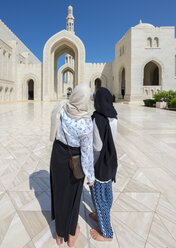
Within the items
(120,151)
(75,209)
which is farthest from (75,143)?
(120,151)

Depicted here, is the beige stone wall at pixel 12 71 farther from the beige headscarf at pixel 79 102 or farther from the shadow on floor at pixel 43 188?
the beige headscarf at pixel 79 102

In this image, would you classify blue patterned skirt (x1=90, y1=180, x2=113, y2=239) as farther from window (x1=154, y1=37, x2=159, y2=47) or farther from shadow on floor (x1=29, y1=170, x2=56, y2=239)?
window (x1=154, y1=37, x2=159, y2=47)

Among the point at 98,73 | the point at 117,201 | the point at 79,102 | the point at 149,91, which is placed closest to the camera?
the point at 79,102

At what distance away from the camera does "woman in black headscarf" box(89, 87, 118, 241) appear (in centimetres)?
134

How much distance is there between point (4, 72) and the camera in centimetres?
2097

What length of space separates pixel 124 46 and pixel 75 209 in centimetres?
2338

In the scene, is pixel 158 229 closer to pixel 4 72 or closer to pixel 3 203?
pixel 3 203

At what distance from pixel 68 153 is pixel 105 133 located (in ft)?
1.15

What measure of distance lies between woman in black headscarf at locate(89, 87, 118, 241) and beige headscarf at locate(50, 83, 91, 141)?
149mm

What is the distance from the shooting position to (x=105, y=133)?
1.36 metres

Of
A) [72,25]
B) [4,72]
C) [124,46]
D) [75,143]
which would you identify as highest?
[72,25]

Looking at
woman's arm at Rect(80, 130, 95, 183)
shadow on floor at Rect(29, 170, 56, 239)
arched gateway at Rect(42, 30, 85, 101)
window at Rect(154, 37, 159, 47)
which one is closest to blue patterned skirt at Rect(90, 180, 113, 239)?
woman's arm at Rect(80, 130, 95, 183)

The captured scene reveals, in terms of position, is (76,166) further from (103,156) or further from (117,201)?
(117,201)

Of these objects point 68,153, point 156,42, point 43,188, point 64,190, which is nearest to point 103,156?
point 68,153
